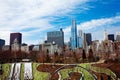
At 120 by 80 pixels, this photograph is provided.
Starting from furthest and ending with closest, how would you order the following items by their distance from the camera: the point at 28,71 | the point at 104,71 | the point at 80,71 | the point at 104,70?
the point at 28,71, the point at 104,70, the point at 104,71, the point at 80,71

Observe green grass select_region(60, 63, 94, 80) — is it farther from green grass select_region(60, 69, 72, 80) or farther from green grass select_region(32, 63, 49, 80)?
green grass select_region(32, 63, 49, 80)

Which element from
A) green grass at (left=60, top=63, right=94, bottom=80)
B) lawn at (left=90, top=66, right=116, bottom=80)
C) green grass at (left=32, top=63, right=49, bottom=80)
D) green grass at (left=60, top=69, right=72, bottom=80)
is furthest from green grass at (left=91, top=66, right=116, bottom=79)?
green grass at (left=32, top=63, right=49, bottom=80)

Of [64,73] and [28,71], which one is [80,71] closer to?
[64,73]

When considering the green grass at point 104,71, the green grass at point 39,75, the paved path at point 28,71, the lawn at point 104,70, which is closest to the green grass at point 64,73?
A: the green grass at point 39,75

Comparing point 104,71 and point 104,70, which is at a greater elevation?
point 104,70

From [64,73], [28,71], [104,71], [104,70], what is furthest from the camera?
[28,71]

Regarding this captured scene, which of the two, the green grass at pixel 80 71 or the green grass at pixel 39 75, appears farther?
the green grass at pixel 39 75

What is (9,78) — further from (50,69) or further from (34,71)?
(50,69)

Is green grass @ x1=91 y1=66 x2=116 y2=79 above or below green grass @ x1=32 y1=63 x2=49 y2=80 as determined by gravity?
A: above

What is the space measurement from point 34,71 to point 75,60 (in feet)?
38.5

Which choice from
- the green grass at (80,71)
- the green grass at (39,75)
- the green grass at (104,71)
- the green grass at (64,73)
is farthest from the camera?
the green grass at (104,71)

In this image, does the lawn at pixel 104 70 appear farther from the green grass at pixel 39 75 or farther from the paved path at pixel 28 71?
the paved path at pixel 28 71

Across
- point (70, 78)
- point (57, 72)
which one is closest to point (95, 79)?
point (70, 78)

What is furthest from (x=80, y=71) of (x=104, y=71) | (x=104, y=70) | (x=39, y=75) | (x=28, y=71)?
(x=28, y=71)
